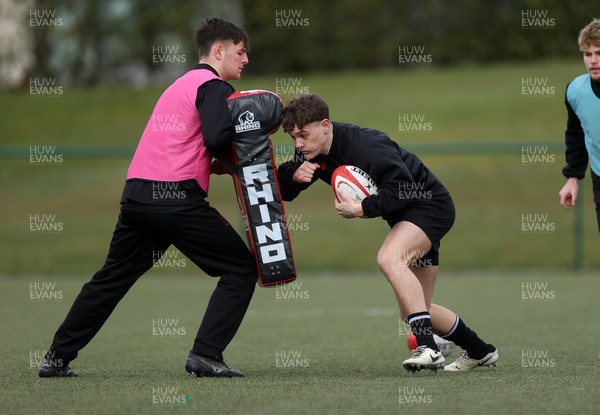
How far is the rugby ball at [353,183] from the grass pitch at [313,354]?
109 centimetres

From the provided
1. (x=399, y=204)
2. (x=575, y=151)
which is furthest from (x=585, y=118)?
(x=399, y=204)

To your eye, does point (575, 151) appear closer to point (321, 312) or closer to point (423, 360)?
point (423, 360)

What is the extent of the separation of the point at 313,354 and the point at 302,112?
7.01ft

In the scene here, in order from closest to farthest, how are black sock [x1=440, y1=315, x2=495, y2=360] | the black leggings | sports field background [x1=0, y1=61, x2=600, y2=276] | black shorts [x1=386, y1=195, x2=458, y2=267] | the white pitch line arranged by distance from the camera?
the black leggings < black shorts [x1=386, y1=195, x2=458, y2=267] < black sock [x1=440, y1=315, x2=495, y2=360] < the white pitch line < sports field background [x1=0, y1=61, x2=600, y2=276]

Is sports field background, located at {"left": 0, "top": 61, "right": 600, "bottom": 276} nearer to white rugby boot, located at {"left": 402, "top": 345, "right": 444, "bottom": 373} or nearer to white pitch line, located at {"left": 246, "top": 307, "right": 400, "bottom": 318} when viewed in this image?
white pitch line, located at {"left": 246, "top": 307, "right": 400, "bottom": 318}

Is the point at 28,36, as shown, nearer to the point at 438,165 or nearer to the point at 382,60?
the point at 382,60

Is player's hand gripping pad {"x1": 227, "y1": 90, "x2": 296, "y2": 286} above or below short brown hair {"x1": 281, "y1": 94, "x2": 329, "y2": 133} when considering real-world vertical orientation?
below

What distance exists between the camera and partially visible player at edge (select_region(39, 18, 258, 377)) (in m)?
6.30

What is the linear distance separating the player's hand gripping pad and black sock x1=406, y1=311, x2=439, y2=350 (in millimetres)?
780

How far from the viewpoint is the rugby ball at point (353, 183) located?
6309mm

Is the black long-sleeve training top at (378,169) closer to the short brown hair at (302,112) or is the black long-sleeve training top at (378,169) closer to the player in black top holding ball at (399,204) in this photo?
the player in black top holding ball at (399,204)

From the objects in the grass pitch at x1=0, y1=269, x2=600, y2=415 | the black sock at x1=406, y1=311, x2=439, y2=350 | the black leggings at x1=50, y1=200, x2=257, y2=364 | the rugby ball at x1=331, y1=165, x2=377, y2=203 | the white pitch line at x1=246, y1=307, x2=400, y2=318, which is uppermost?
the rugby ball at x1=331, y1=165, x2=377, y2=203

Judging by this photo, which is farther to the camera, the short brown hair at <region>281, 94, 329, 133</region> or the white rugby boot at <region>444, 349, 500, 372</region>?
the white rugby boot at <region>444, 349, 500, 372</region>

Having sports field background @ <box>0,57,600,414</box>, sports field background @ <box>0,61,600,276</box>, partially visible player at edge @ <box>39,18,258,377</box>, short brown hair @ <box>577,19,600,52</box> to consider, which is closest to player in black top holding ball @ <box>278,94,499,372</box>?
sports field background @ <box>0,57,600,414</box>
